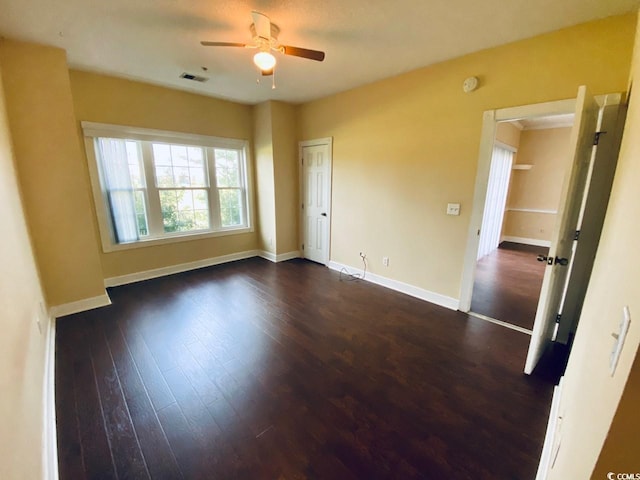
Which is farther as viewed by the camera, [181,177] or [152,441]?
[181,177]

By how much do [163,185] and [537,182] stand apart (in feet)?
26.2

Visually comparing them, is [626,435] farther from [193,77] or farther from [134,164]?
[134,164]

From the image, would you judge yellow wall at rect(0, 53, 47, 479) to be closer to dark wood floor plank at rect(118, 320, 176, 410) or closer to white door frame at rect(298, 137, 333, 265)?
dark wood floor plank at rect(118, 320, 176, 410)

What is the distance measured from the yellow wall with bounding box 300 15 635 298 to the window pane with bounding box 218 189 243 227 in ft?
5.66

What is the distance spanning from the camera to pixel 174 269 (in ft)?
13.8

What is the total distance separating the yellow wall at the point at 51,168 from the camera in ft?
8.04

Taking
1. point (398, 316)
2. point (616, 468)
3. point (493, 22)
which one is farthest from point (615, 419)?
point (493, 22)

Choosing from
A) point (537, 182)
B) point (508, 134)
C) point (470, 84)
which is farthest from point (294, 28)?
point (537, 182)

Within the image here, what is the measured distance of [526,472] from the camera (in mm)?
1371

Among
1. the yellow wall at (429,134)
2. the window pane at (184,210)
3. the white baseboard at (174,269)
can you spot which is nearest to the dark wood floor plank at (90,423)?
the white baseboard at (174,269)

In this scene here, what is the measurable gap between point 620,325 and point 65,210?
4.10 meters

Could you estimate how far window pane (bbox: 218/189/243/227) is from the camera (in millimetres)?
4672

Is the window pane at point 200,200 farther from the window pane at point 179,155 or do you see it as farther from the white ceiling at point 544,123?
the white ceiling at point 544,123

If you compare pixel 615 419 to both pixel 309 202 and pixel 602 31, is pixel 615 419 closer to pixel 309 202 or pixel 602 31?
pixel 602 31
